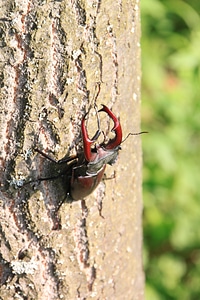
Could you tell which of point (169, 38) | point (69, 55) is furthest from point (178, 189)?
point (69, 55)

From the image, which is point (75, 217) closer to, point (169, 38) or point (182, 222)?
point (182, 222)

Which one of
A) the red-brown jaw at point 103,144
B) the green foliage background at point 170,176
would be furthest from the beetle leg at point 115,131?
the green foliage background at point 170,176

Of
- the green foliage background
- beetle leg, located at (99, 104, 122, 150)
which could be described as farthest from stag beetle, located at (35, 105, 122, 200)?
the green foliage background

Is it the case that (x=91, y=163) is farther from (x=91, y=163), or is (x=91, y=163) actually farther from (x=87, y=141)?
(x=87, y=141)

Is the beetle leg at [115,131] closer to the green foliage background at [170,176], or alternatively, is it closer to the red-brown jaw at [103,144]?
the red-brown jaw at [103,144]

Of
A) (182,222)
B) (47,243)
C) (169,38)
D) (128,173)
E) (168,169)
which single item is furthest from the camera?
(169,38)

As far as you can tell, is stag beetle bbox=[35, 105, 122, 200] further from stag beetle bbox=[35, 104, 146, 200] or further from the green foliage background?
the green foliage background
